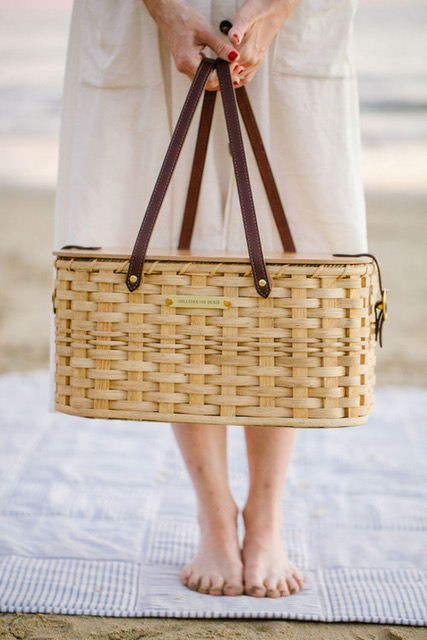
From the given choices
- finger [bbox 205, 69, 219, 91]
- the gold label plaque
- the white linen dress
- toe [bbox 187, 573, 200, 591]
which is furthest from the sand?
finger [bbox 205, 69, 219, 91]

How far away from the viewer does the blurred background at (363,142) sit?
234 inches

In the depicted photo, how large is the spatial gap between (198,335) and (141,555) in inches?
24.4

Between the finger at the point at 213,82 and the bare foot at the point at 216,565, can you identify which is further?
the bare foot at the point at 216,565

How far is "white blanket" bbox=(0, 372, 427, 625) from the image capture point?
1312 millimetres

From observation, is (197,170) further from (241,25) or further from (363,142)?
(363,142)

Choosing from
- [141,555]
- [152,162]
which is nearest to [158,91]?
[152,162]

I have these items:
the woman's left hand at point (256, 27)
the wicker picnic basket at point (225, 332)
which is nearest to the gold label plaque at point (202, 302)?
the wicker picnic basket at point (225, 332)

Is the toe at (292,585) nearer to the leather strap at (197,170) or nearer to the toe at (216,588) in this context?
the toe at (216,588)

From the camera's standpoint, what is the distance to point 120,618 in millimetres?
1257

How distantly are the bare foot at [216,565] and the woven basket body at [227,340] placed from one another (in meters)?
0.38

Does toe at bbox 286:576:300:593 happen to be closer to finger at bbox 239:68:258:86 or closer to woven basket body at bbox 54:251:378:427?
woven basket body at bbox 54:251:378:427

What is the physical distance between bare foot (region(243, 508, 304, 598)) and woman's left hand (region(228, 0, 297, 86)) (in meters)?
0.83

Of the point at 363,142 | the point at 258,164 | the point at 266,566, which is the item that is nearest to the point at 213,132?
the point at 258,164

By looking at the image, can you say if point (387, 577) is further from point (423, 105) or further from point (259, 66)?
point (423, 105)
